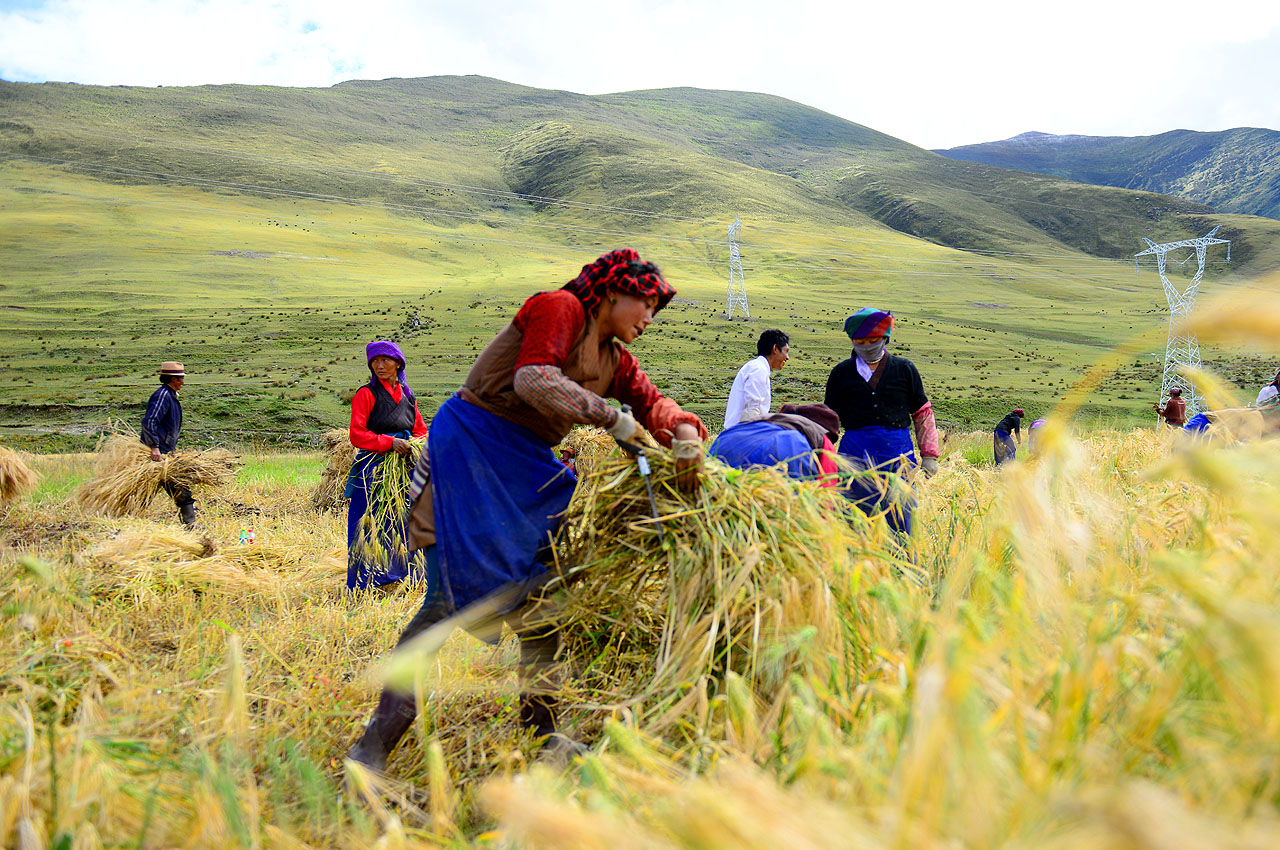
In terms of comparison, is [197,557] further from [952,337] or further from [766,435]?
[952,337]

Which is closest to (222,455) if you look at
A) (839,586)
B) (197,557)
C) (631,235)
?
(197,557)

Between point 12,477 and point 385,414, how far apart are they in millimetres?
3423

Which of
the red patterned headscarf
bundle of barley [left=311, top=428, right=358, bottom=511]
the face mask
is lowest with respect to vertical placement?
bundle of barley [left=311, top=428, right=358, bottom=511]

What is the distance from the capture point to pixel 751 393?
4.54 m

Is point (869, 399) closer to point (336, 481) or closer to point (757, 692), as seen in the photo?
point (757, 692)

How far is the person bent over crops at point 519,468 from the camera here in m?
2.25

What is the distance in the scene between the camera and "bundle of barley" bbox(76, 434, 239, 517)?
6.55m

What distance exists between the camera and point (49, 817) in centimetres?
141

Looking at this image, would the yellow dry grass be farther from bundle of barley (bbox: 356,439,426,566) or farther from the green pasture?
the green pasture

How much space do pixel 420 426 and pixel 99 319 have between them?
38.4 metres

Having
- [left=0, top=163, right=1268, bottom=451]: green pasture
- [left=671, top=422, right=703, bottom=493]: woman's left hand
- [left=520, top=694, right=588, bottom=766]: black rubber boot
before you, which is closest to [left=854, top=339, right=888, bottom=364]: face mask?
[left=671, top=422, right=703, bottom=493]: woman's left hand

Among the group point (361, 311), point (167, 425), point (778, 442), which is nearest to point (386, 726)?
point (778, 442)

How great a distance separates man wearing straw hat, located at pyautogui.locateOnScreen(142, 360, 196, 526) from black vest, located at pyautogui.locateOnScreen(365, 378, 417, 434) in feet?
8.81

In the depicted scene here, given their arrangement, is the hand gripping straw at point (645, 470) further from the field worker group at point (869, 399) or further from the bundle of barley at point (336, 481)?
the bundle of barley at point (336, 481)
